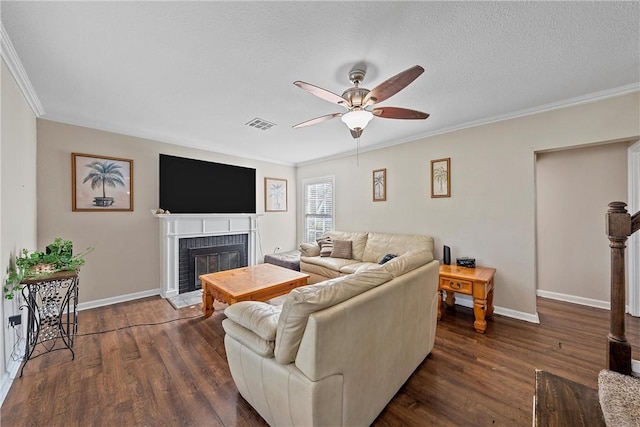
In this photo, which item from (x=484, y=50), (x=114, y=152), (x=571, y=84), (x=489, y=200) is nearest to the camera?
(x=484, y=50)

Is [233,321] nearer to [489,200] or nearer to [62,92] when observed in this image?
[62,92]

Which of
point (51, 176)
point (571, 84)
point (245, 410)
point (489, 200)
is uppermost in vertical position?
point (571, 84)

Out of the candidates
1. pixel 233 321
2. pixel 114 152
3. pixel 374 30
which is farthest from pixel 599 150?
pixel 114 152

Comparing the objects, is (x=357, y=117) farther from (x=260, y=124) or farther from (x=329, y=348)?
(x=260, y=124)

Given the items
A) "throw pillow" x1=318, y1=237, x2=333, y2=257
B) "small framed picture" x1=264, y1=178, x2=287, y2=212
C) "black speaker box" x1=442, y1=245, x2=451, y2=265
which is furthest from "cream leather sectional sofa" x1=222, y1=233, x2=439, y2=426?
"small framed picture" x1=264, y1=178, x2=287, y2=212

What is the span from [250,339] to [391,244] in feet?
9.78

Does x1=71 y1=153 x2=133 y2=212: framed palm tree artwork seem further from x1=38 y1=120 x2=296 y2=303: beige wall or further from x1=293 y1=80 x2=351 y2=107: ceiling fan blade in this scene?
x1=293 y1=80 x2=351 y2=107: ceiling fan blade

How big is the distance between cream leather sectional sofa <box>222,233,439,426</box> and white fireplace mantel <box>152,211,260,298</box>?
2750mm

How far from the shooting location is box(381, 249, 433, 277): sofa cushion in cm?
176

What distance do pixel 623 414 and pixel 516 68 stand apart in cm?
237

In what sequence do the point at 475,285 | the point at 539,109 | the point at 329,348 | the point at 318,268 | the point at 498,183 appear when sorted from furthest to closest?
1. the point at 318,268
2. the point at 498,183
3. the point at 539,109
4. the point at 475,285
5. the point at 329,348

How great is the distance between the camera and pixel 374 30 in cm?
165

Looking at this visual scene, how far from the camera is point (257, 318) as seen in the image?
144cm

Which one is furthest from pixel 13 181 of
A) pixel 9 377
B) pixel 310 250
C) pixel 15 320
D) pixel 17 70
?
pixel 310 250
